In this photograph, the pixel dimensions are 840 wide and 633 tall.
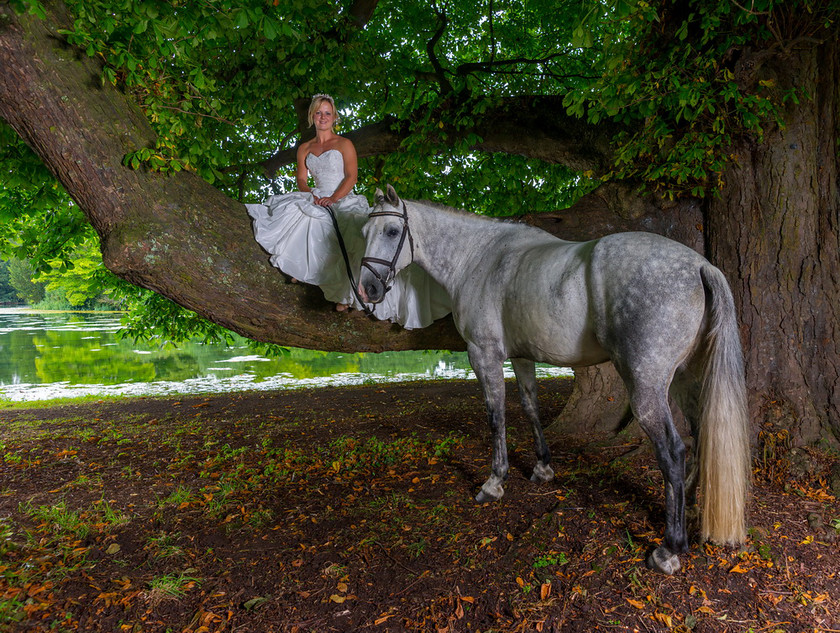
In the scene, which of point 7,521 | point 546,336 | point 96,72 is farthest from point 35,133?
point 546,336

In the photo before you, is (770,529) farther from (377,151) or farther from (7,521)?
(377,151)

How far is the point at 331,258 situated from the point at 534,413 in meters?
2.36

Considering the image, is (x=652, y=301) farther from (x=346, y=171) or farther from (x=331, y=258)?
(x=346, y=171)

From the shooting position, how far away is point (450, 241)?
4.23 m

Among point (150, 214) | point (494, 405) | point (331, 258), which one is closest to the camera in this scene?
point (494, 405)

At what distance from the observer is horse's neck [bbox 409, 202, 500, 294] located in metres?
4.19

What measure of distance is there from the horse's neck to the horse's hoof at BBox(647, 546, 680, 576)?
2393 millimetres

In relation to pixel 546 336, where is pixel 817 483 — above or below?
below

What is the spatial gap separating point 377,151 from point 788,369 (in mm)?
6005

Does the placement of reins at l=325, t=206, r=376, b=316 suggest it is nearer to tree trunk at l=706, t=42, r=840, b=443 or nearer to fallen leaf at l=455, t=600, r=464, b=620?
fallen leaf at l=455, t=600, r=464, b=620

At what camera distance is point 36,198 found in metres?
6.71

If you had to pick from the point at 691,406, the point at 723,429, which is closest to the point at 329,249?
the point at 691,406

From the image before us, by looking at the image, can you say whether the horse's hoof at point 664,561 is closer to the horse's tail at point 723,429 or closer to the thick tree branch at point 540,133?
the horse's tail at point 723,429

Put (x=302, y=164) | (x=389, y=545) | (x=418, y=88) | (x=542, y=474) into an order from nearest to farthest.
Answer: (x=389, y=545)
(x=542, y=474)
(x=302, y=164)
(x=418, y=88)
